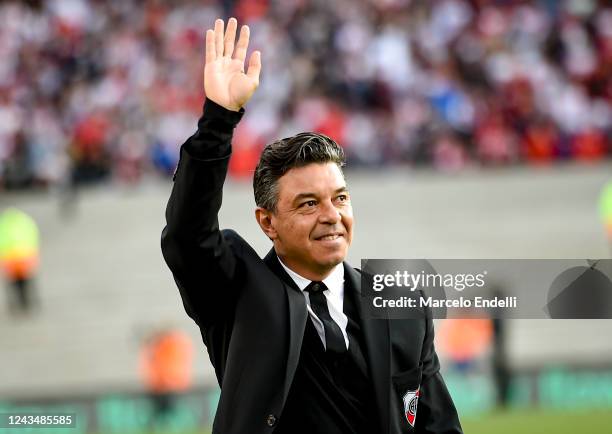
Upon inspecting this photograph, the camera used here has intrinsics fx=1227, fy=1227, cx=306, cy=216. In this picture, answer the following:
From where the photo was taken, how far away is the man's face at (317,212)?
9.10ft

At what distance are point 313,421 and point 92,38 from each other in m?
15.1

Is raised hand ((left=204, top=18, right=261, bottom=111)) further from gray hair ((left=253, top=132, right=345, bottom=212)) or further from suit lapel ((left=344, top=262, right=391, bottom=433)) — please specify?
suit lapel ((left=344, top=262, right=391, bottom=433))

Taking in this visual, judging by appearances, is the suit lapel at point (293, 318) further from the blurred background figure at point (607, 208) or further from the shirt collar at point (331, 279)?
the blurred background figure at point (607, 208)

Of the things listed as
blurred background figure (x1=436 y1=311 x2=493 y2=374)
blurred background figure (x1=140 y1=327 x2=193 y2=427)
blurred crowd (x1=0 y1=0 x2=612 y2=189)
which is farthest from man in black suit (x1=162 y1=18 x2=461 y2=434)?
blurred crowd (x1=0 y1=0 x2=612 y2=189)

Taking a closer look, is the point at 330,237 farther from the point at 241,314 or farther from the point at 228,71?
the point at 228,71

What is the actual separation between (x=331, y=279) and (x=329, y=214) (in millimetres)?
209

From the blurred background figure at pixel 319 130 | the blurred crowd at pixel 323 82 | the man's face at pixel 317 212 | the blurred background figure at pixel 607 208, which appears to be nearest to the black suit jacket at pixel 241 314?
the man's face at pixel 317 212

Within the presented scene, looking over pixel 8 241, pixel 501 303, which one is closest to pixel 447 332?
pixel 8 241

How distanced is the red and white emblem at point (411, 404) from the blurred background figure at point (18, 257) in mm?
10431

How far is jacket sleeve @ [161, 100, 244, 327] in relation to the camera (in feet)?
8.63

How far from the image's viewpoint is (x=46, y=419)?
545 cm

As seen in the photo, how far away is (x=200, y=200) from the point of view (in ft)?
8.65

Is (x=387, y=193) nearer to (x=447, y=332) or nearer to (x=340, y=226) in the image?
(x=447, y=332)

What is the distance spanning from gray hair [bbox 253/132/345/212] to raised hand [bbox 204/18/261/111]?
0.50ft
